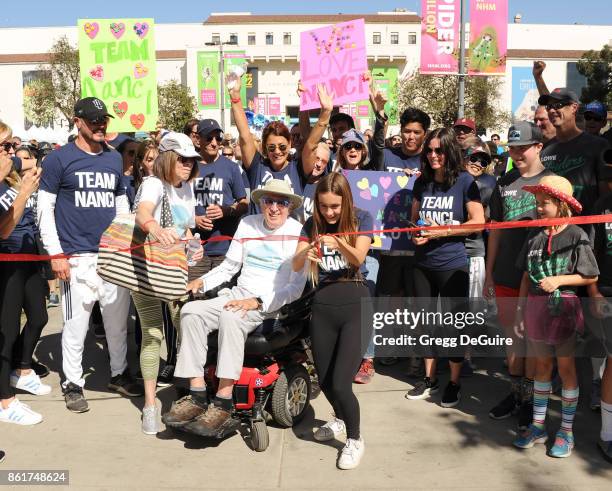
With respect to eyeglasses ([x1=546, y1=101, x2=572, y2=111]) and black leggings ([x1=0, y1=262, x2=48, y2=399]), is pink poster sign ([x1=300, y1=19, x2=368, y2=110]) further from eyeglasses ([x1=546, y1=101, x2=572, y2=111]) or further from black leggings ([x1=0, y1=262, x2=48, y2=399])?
black leggings ([x1=0, y1=262, x2=48, y2=399])

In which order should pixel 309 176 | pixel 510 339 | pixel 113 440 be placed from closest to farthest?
pixel 113 440
pixel 510 339
pixel 309 176

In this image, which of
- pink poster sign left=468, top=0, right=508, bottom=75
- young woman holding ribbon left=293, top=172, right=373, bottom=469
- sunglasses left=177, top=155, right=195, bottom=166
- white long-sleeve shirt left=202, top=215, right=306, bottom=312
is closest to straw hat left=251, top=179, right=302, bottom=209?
white long-sleeve shirt left=202, top=215, right=306, bottom=312

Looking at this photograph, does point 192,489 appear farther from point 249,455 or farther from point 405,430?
point 405,430

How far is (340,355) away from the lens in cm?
403

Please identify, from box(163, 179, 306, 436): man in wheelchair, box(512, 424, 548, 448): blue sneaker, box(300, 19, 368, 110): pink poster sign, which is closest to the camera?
box(512, 424, 548, 448): blue sneaker

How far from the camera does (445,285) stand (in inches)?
194

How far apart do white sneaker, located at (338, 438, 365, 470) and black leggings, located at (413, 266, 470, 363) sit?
4.38 ft

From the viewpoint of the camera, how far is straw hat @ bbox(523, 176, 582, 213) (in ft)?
12.8

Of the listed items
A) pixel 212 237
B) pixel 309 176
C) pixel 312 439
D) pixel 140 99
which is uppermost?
pixel 140 99

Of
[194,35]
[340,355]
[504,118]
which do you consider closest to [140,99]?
[340,355]

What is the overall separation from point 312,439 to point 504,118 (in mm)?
44885

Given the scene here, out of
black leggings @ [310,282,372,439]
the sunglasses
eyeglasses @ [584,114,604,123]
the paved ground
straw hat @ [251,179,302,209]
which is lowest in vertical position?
the paved ground

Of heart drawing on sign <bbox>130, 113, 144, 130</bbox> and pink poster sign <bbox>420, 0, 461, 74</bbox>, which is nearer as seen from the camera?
heart drawing on sign <bbox>130, 113, 144, 130</bbox>

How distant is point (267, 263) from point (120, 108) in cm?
369
